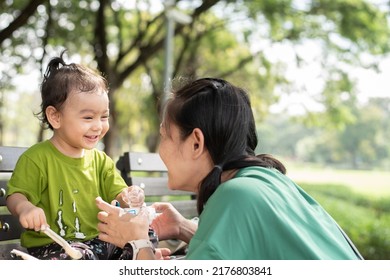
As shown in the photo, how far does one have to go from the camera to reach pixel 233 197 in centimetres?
167

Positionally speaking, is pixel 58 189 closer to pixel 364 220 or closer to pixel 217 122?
pixel 217 122

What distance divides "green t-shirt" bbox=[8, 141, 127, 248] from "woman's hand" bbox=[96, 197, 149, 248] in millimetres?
435

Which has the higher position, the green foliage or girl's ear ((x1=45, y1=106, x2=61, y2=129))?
girl's ear ((x1=45, y1=106, x2=61, y2=129))

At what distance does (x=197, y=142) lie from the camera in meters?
1.95

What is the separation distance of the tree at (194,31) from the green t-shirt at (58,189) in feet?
25.4

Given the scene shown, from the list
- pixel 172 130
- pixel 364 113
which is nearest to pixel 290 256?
pixel 172 130

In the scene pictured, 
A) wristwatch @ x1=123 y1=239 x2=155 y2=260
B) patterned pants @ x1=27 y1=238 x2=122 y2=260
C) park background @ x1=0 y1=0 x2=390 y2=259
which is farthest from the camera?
park background @ x1=0 y1=0 x2=390 y2=259

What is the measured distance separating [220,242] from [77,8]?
10995mm

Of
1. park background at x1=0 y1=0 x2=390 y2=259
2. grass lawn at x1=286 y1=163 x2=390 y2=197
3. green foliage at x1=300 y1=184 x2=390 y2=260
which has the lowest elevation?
grass lawn at x1=286 y1=163 x2=390 y2=197

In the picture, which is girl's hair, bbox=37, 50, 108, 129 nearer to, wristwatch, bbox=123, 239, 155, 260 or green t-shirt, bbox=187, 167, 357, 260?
wristwatch, bbox=123, 239, 155, 260

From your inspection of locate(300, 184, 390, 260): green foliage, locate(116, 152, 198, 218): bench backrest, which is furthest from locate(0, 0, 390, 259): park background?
locate(116, 152, 198, 218): bench backrest

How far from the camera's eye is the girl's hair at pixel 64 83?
8.46 feet

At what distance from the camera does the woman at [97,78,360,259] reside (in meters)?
1.66
